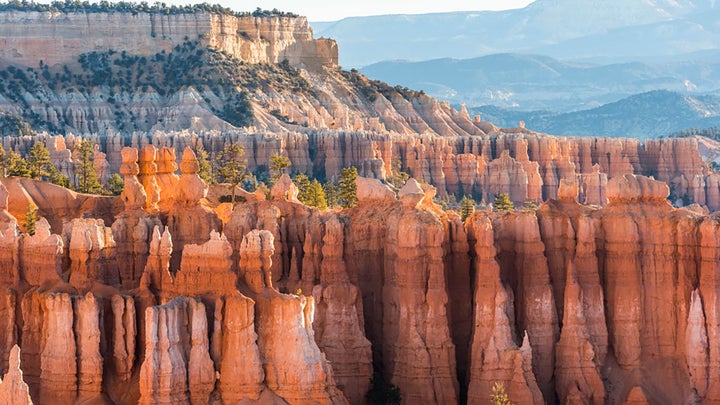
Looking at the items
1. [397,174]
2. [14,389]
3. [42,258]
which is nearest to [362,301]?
[42,258]

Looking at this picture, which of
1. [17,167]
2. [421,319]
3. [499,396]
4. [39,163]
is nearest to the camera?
[499,396]

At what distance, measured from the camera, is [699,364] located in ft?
204

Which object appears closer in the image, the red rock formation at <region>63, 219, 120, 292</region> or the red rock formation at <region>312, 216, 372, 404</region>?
the red rock formation at <region>63, 219, 120, 292</region>

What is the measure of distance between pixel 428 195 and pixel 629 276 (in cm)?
808

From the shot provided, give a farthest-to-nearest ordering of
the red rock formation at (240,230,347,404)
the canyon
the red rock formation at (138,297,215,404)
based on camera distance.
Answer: the canyon, the red rock formation at (240,230,347,404), the red rock formation at (138,297,215,404)

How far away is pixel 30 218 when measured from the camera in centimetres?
7206

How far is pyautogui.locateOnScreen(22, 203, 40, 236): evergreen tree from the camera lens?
70875mm

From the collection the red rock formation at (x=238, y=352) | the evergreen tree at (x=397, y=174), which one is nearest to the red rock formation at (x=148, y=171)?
the red rock formation at (x=238, y=352)

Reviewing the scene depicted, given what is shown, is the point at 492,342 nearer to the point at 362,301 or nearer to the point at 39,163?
the point at 362,301

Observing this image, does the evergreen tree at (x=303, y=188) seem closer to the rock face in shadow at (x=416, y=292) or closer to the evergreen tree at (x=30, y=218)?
the evergreen tree at (x=30, y=218)

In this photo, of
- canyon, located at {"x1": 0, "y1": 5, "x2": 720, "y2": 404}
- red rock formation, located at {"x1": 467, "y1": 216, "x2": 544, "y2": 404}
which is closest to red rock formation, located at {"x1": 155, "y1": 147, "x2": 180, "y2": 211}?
canyon, located at {"x1": 0, "y1": 5, "x2": 720, "y2": 404}

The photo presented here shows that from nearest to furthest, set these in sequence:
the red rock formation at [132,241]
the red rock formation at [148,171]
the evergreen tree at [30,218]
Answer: the red rock formation at [132,241]
the evergreen tree at [30,218]
the red rock formation at [148,171]

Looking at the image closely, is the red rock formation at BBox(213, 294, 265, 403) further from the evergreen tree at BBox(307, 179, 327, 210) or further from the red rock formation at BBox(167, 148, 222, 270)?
the evergreen tree at BBox(307, 179, 327, 210)

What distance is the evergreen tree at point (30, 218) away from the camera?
70875 mm
